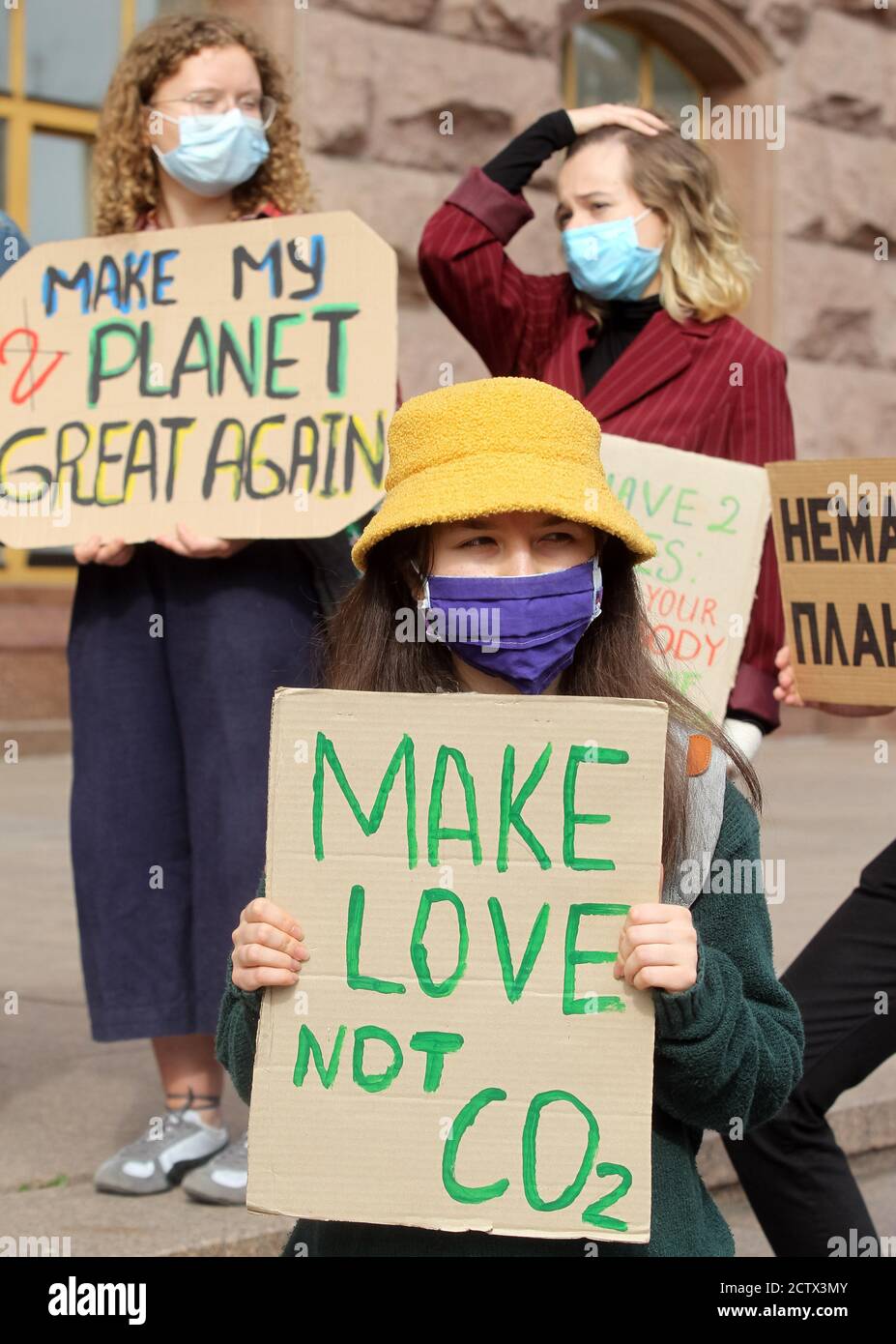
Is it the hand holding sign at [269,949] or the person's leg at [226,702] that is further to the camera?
the person's leg at [226,702]

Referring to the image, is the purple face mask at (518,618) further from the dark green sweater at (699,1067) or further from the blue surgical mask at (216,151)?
the blue surgical mask at (216,151)

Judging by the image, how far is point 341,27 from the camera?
8.86 meters

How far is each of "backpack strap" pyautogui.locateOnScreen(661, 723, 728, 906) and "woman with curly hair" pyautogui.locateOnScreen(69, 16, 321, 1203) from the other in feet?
5.15

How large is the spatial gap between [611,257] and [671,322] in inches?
6.2

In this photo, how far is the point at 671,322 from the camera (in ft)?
12.0

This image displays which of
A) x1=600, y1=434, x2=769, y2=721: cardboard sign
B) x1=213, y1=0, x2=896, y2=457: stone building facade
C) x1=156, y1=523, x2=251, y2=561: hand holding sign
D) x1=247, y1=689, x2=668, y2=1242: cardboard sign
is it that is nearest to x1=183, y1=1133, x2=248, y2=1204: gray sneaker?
x1=156, y1=523, x2=251, y2=561: hand holding sign

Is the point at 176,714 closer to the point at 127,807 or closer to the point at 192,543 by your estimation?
the point at 127,807

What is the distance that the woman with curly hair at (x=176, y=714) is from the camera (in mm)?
3744

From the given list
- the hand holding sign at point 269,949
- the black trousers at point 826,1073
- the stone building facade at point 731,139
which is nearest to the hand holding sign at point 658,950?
the hand holding sign at point 269,949

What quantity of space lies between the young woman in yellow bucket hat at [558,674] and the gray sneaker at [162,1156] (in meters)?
1.50

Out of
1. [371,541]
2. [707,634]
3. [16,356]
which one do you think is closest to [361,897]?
[371,541]

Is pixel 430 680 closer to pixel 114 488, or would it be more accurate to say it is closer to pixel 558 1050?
pixel 558 1050

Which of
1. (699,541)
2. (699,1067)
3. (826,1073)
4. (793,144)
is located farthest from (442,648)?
(793,144)

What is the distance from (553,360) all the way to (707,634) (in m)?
0.61
